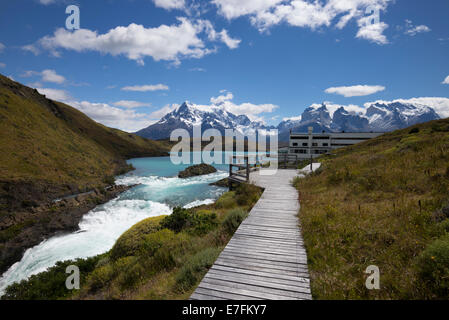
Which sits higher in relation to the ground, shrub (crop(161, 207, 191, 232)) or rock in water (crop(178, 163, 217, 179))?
shrub (crop(161, 207, 191, 232))

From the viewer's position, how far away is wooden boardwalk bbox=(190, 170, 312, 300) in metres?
4.11

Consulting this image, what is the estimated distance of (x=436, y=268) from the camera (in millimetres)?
3746

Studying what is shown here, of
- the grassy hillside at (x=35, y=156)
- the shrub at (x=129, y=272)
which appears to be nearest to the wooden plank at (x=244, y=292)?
the shrub at (x=129, y=272)

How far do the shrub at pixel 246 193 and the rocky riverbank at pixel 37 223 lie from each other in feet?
54.2

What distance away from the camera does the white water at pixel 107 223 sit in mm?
14450

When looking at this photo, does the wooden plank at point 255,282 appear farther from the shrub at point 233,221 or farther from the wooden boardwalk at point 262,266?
the shrub at point 233,221

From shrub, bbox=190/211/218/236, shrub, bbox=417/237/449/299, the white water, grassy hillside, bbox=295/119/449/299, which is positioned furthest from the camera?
the white water

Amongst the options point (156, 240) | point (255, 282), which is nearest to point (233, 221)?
point (156, 240)

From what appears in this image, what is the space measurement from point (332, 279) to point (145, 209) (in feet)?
82.5

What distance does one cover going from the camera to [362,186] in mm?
10438

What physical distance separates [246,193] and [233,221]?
5468 millimetres

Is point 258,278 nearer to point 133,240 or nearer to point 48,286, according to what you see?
point 133,240

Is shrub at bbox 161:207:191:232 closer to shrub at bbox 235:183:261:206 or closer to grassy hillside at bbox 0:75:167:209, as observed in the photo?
shrub at bbox 235:183:261:206

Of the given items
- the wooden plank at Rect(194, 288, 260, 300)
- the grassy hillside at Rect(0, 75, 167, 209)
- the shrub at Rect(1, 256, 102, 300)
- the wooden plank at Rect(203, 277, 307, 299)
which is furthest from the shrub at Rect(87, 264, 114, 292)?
the grassy hillside at Rect(0, 75, 167, 209)
